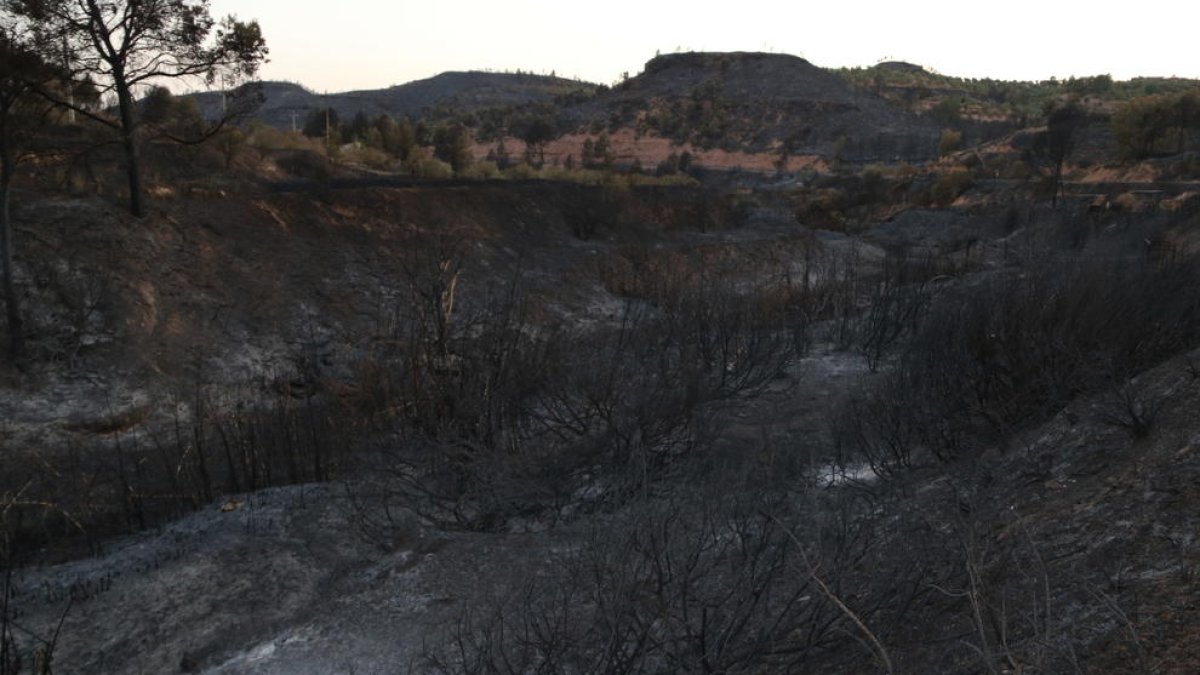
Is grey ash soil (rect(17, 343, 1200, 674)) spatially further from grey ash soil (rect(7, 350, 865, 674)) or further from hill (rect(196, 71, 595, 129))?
hill (rect(196, 71, 595, 129))

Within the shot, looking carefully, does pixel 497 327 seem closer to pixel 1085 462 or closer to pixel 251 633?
pixel 251 633

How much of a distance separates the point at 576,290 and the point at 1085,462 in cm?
1720

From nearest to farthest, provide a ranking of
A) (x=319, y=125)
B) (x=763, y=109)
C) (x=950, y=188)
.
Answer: (x=950, y=188), (x=319, y=125), (x=763, y=109)

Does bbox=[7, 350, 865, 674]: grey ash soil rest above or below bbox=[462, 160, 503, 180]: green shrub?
below

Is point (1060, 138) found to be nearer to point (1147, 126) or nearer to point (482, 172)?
point (1147, 126)

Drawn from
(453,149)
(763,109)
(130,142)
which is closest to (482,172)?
(453,149)

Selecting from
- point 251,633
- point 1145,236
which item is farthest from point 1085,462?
point 1145,236

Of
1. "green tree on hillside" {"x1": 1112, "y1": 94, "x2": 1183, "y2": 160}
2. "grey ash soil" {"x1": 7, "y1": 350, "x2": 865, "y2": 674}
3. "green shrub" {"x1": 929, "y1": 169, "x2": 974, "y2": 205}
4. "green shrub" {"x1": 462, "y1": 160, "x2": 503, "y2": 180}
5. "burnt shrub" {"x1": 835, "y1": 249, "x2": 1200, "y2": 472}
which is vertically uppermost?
"green tree on hillside" {"x1": 1112, "y1": 94, "x2": 1183, "y2": 160}

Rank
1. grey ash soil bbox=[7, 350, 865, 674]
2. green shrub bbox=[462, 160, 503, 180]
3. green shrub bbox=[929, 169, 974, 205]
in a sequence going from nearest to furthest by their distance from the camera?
grey ash soil bbox=[7, 350, 865, 674], green shrub bbox=[462, 160, 503, 180], green shrub bbox=[929, 169, 974, 205]

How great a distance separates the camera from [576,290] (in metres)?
23.2

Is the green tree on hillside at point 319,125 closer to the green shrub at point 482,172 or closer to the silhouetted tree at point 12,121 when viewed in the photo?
the green shrub at point 482,172

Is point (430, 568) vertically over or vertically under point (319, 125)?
under

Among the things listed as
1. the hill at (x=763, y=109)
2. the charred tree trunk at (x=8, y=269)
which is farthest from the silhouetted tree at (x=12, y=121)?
the hill at (x=763, y=109)

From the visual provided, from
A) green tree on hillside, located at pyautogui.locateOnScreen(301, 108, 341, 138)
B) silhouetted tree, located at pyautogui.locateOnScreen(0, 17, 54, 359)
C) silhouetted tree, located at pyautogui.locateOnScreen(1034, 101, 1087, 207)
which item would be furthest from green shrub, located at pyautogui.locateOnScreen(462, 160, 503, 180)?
silhouetted tree, located at pyautogui.locateOnScreen(1034, 101, 1087, 207)
